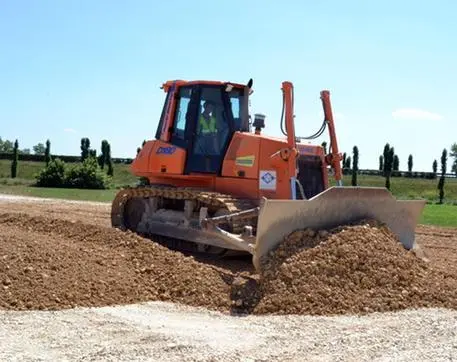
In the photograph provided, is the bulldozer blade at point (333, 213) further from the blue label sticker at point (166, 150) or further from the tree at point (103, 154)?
the tree at point (103, 154)

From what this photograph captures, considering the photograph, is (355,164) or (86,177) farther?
(355,164)

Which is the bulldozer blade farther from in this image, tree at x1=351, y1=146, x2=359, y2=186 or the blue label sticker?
tree at x1=351, y1=146, x2=359, y2=186

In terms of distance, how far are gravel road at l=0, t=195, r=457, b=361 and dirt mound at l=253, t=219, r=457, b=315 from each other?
0.28 meters

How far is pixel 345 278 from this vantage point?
773 cm

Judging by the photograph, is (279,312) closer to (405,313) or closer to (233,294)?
(233,294)

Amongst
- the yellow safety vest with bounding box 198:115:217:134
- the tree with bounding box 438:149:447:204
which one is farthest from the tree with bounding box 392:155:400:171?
the yellow safety vest with bounding box 198:115:217:134

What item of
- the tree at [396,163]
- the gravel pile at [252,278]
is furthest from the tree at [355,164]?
the gravel pile at [252,278]

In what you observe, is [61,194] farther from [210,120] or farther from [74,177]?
[210,120]

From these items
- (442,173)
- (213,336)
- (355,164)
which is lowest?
(213,336)

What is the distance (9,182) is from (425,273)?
42.2m

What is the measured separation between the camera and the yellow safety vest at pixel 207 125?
1102cm

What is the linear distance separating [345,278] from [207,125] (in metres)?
4.36

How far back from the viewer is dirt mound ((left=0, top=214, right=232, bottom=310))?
7.14 meters

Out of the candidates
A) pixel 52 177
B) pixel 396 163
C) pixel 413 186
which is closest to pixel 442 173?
pixel 413 186
